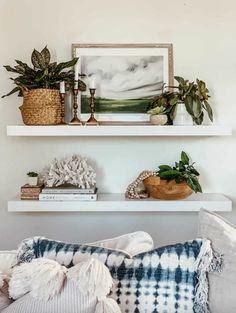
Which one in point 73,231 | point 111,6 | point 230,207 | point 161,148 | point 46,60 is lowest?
point 73,231

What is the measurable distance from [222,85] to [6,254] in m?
1.71

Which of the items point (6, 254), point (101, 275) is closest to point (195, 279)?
point (101, 275)

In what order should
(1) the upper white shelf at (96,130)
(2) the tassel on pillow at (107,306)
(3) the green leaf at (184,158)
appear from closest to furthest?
(2) the tassel on pillow at (107,306) < (1) the upper white shelf at (96,130) < (3) the green leaf at (184,158)

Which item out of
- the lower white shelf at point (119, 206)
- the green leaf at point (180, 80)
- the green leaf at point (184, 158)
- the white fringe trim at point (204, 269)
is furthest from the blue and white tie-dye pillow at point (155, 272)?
the green leaf at point (180, 80)

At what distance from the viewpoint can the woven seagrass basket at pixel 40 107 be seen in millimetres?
2480

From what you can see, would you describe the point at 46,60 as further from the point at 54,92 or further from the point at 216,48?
the point at 216,48

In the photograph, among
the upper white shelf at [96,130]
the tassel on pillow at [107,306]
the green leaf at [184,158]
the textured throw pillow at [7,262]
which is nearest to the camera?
the tassel on pillow at [107,306]

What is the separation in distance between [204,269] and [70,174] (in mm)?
1284

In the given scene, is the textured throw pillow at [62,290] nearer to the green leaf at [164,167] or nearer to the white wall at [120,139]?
the green leaf at [164,167]

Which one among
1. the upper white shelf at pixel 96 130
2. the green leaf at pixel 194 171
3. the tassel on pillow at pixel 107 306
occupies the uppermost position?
the upper white shelf at pixel 96 130

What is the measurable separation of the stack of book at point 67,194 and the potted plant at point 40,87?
40 cm

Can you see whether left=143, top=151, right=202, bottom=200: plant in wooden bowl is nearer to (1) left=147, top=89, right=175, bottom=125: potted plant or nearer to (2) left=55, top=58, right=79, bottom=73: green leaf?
(1) left=147, top=89, right=175, bottom=125: potted plant

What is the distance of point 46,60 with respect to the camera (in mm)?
2523

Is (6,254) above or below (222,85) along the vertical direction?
below
